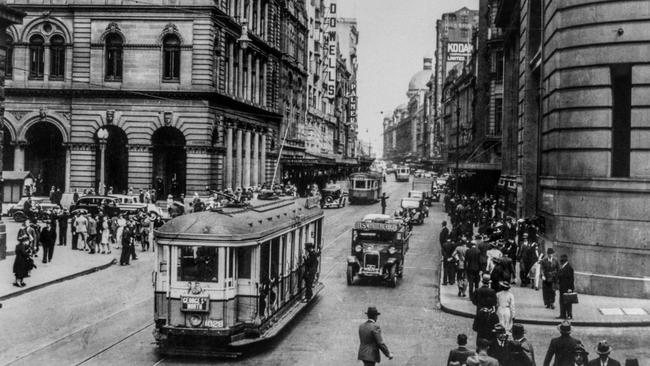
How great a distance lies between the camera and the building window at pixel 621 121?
67.9ft

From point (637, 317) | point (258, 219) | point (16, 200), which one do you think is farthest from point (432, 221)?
point (258, 219)

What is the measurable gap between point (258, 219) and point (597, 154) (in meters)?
11.1

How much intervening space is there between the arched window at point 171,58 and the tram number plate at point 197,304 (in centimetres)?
3495

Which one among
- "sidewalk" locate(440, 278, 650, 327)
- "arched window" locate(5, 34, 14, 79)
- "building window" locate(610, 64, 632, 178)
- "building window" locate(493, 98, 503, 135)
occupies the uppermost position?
"arched window" locate(5, 34, 14, 79)

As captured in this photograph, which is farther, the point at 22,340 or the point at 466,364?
the point at 22,340

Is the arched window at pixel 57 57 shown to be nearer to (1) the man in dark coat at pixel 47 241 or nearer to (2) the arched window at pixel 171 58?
(2) the arched window at pixel 171 58

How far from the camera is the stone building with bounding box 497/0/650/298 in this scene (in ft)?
65.8

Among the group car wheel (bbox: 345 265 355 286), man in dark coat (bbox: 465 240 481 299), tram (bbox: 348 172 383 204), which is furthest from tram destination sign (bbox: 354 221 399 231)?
tram (bbox: 348 172 383 204)

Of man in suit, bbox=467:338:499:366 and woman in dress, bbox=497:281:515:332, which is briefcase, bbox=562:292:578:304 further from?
man in suit, bbox=467:338:499:366

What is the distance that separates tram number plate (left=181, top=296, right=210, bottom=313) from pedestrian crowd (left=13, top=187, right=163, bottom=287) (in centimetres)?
927

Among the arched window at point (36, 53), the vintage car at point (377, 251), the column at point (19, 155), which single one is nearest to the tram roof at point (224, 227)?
the vintage car at point (377, 251)

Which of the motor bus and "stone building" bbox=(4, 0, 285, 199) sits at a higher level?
"stone building" bbox=(4, 0, 285, 199)

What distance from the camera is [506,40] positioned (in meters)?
41.7

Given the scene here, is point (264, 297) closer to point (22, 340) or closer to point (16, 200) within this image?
point (22, 340)
